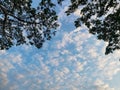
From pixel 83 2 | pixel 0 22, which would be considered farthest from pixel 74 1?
pixel 0 22

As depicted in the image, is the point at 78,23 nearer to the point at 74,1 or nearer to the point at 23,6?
the point at 74,1

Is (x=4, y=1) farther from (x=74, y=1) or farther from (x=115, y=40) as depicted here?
(x=115, y=40)

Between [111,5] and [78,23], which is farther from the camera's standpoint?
[78,23]

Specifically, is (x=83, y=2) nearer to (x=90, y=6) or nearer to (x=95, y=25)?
(x=90, y=6)

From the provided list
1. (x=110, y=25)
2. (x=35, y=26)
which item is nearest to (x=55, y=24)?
(x=35, y=26)

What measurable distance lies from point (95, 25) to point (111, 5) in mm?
2886

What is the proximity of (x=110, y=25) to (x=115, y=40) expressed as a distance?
1660 millimetres

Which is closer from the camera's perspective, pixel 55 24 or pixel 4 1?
pixel 4 1

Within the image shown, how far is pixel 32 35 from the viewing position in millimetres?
31406

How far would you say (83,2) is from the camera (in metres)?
28.9

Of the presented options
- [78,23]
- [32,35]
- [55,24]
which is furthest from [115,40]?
[32,35]

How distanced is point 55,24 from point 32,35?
2.70 meters

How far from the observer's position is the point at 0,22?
3016cm

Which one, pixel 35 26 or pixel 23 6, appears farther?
pixel 35 26
